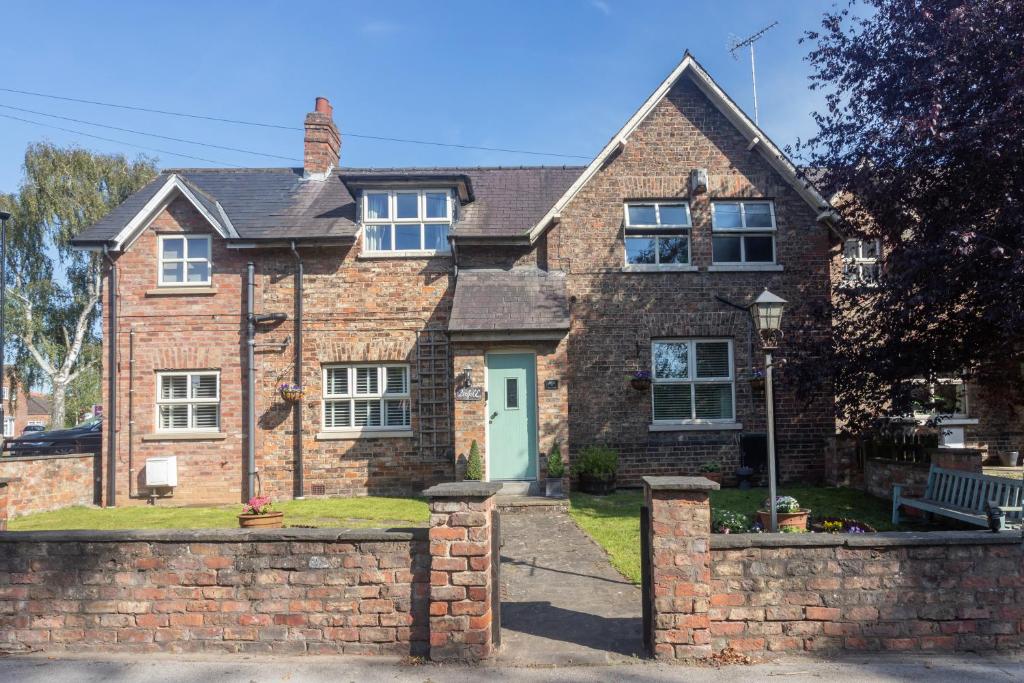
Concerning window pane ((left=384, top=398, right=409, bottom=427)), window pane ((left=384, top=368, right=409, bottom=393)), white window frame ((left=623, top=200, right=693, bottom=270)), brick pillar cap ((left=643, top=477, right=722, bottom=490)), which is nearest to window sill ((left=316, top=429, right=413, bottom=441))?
window pane ((left=384, top=398, right=409, bottom=427))

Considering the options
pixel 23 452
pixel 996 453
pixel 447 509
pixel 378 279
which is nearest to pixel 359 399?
pixel 378 279

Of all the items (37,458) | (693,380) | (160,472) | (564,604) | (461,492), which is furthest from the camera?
(693,380)

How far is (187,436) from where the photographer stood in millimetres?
13750

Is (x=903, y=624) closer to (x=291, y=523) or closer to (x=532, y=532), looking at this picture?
(x=532, y=532)

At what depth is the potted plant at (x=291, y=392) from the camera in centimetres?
1345

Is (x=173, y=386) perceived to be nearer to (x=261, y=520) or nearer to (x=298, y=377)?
(x=298, y=377)

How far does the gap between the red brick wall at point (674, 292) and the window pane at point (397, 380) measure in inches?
135

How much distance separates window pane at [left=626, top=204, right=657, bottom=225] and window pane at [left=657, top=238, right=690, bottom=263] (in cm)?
48

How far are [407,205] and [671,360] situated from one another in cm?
647

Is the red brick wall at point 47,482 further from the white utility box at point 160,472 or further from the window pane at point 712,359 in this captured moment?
the window pane at point 712,359

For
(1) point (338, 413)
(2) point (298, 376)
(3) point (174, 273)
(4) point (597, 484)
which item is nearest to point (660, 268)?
(4) point (597, 484)

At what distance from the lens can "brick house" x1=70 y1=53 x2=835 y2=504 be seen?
13750 millimetres

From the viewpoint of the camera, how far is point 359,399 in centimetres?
1394

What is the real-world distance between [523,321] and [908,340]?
6.59m
